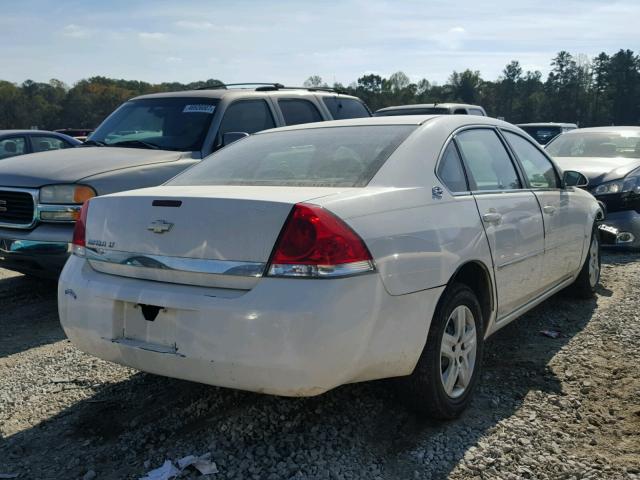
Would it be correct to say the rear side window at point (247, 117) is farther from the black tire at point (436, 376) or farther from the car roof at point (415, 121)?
the black tire at point (436, 376)

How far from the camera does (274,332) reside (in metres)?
2.55

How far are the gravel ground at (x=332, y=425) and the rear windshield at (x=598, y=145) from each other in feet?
18.1

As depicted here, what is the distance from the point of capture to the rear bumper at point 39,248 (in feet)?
16.4

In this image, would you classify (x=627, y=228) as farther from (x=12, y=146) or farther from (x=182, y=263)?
(x=12, y=146)

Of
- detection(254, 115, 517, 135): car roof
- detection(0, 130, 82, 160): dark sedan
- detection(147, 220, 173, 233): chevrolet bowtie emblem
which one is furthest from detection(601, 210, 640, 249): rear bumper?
detection(0, 130, 82, 160): dark sedan

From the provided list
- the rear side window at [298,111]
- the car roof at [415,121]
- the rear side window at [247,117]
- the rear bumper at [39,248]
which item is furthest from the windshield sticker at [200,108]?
the car roof at [415,121]

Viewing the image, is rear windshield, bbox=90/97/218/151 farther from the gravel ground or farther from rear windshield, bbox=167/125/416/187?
the gravel ground

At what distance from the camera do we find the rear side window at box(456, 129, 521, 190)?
369 cm

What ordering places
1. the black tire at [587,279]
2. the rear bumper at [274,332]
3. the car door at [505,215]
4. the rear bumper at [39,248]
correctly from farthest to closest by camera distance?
the black tire at [587,279] < the rear bumper at [39,248] < the car door at [505,215] < the rear bumper at [274,332]

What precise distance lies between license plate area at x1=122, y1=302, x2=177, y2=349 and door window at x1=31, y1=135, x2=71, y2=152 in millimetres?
9339

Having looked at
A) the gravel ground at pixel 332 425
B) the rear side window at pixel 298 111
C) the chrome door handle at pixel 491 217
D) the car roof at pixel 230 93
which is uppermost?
the car roof at pixel 230 93

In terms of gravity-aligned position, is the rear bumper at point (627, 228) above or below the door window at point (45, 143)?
below

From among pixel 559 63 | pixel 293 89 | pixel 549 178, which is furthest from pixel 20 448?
pixel 559 63

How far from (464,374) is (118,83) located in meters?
65.4
